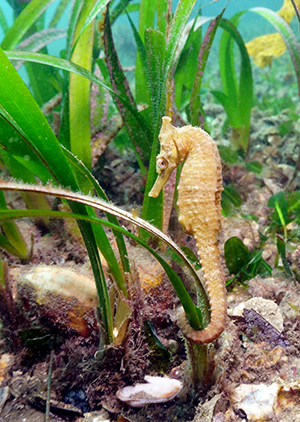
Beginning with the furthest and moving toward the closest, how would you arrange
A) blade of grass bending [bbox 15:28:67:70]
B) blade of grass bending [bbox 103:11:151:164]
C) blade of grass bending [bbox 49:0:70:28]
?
blade of grass bending [bbox 49:0:70:28] → blade of grass bending [bbox 15:28:67:70] → blade of grass bending [bbox 103:11:151:164]

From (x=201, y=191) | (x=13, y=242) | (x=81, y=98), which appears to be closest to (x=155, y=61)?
(x=81, y=98)

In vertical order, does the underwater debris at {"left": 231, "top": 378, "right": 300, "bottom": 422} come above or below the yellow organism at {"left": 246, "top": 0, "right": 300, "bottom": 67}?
below

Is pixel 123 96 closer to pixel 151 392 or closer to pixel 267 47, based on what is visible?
pixel 151 392

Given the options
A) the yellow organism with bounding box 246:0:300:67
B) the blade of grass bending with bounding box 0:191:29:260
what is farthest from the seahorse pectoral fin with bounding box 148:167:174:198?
the yellow organism with bounding box 246:0:300:67

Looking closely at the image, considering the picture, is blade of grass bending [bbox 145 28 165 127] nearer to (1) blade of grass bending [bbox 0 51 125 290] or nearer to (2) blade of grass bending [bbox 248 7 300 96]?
(1) blade of grass bending [bbox 0 51 125 290]

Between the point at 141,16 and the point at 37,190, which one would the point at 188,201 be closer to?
the point at 37,190

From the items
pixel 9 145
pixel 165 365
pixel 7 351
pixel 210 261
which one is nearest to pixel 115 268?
pixel 210 261

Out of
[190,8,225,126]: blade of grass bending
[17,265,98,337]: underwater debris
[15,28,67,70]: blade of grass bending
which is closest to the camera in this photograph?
[17,265,98,337]: underwater debris

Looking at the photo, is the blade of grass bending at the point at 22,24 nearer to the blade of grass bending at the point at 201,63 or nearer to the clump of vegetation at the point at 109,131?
the clump of vegetation at the point at 109,131
